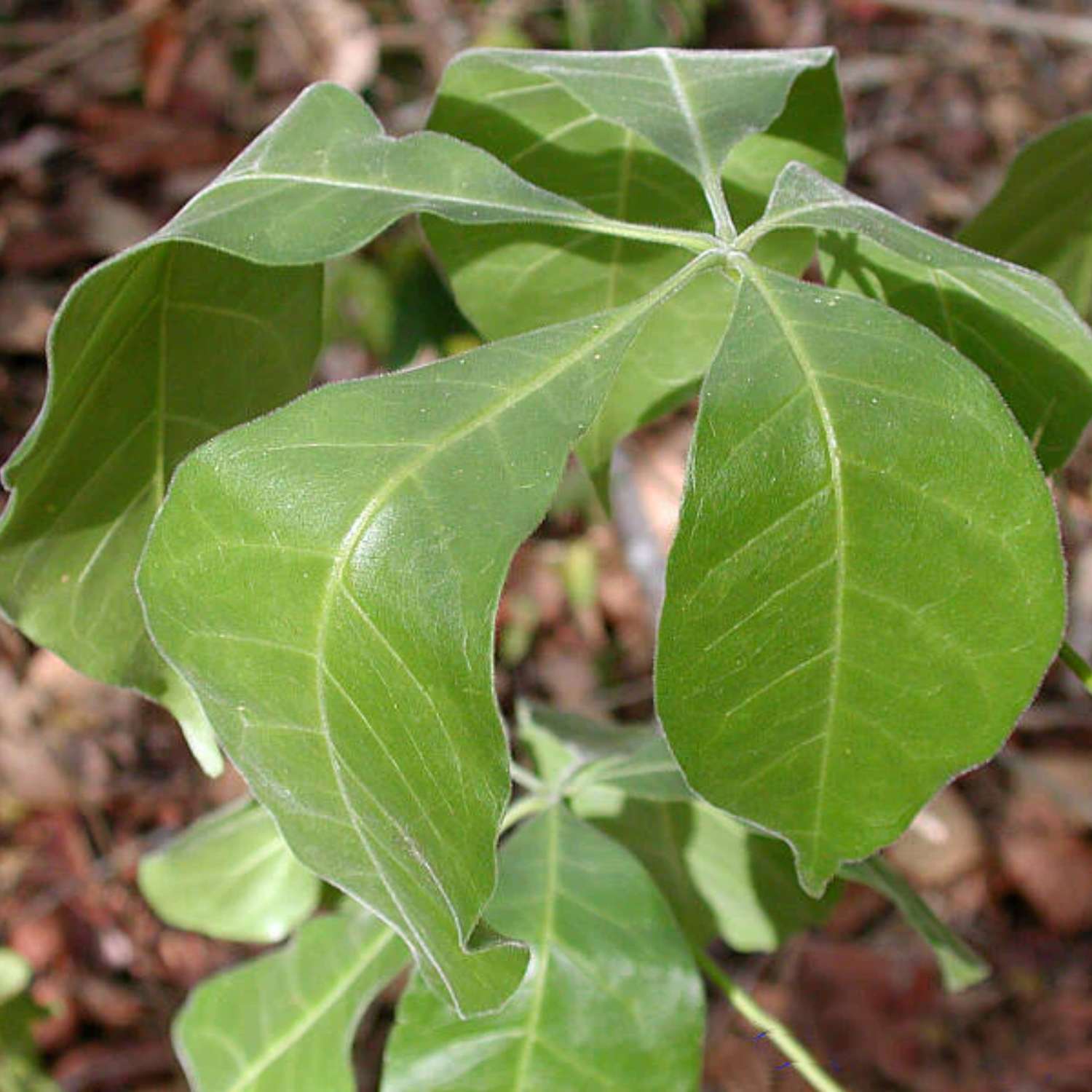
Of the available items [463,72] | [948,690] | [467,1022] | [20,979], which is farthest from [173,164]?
[948,690]

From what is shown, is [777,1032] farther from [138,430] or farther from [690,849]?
[138,430]

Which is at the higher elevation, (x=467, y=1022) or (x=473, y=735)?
(x=473, y=735)

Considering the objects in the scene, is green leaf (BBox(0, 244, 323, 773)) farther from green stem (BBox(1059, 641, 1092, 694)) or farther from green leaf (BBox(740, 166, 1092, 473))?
green stem (BBox(1059, 641, 1092, 694))

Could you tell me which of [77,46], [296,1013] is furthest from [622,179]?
[77,46]

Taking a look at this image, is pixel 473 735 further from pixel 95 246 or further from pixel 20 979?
pixel 95 246

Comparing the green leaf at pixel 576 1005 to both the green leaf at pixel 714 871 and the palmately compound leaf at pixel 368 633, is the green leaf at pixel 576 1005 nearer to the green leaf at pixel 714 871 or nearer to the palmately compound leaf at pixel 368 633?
the green leaf at pixel 714 871
